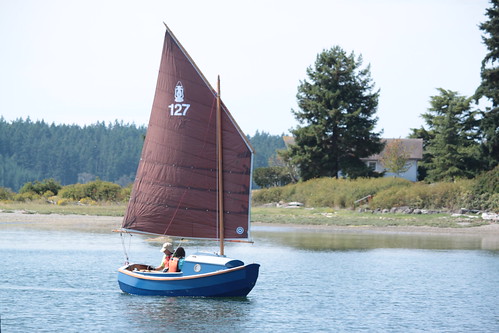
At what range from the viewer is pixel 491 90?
220ft

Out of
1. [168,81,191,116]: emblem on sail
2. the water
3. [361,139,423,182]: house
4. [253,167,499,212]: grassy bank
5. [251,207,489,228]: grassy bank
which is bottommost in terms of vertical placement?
the water

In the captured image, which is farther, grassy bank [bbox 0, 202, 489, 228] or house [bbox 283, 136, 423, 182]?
house [bbox 283, 136, 423, 182]

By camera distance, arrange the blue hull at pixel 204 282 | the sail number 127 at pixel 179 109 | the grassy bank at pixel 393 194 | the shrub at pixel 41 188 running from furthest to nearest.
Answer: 1. the shrub at pixel 41 188
2. the grassy bank at pixel 393 194
3. the sail number 127 at pixel 179 109
4. the blue hull at pixel 204 282

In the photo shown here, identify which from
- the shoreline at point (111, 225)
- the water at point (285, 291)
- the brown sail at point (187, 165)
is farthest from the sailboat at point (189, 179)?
the shoreline at point (111, 225)

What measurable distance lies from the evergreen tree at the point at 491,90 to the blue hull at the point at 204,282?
Answer: 44.9 meters

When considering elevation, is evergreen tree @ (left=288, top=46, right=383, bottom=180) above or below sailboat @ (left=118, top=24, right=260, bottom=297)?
above

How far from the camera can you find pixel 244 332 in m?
22.3

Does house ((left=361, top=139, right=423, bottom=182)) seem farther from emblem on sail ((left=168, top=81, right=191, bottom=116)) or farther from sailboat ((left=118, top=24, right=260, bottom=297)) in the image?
emblem on sail ((left=168, top=81, right=191, bottom=116))

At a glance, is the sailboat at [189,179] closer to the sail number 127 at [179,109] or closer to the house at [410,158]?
the sail number 127 at [179,109]

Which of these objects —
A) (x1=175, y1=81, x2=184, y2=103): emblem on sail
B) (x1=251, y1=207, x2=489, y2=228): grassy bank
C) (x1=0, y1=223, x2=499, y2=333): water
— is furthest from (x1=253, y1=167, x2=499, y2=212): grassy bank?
(x1=175, y1=81, x2=184, y2=103): emblem on sail

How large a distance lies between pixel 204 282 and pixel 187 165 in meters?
3.97

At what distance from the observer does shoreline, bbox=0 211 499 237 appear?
181 feet

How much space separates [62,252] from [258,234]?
17487mm

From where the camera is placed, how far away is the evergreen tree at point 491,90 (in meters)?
66.4
